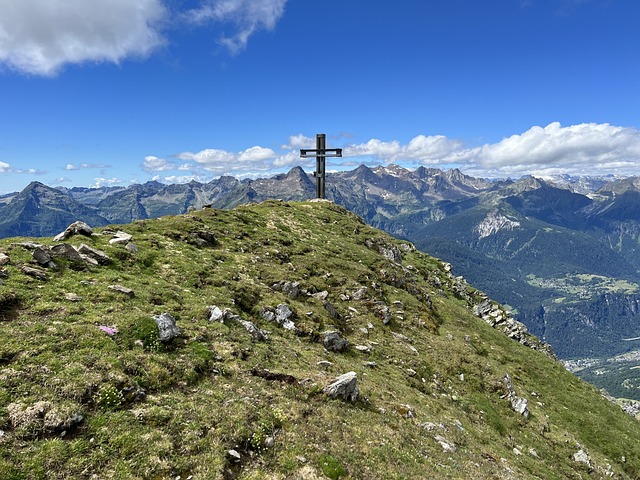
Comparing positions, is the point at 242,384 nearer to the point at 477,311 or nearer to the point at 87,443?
the point at 87,443

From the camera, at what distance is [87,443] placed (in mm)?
11047

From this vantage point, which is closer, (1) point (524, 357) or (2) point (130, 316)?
(2) point (130, 316)

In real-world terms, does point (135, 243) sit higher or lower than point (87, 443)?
higher

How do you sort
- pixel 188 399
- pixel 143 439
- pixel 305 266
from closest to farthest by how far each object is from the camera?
1. pixel 143 439
2. pixel 188 399
3. pixel 305 266

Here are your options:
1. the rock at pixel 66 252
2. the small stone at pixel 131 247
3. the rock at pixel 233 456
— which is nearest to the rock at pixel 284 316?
the small stone at pixel 131 247

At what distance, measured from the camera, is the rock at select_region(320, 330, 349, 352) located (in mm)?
25359

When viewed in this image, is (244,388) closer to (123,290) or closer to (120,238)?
(123,290)

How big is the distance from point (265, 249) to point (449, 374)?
22.5m

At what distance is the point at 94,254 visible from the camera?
2438 cm

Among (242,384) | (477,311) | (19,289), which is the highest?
(19,289)

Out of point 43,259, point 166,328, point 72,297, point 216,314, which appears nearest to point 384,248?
point 216,314

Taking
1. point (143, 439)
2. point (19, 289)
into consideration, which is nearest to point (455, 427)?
point (143, 439)

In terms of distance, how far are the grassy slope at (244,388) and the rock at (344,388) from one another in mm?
491

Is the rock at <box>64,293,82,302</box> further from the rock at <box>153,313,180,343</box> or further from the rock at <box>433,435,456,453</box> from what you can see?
the rock at <box>433,435,456,453</box>
